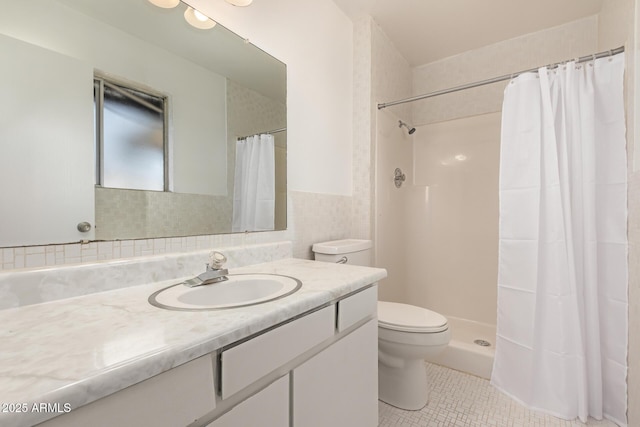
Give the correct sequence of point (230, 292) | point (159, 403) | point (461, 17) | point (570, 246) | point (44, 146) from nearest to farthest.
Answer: point (159, 403) → point (44, 146) → point (230, 292) → point (570, 246) → point (461, 17)

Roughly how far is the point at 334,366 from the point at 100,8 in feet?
4.28

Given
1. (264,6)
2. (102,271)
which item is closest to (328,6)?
(264,6)

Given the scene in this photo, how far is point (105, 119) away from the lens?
34.6 inches

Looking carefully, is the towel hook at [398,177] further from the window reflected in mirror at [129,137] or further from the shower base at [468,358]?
the window reflected in mirror at [129,137]

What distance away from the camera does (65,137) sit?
2.62 ft

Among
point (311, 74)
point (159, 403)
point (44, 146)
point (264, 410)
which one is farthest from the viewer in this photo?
point (311, 74)

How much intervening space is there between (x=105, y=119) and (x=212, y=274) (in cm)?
57

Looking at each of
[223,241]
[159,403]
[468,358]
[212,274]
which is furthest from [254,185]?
[468,358]

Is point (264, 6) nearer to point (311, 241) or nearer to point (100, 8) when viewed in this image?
point (100, 8)

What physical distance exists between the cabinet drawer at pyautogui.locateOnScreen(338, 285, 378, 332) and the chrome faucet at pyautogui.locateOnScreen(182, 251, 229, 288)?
1.34 ft

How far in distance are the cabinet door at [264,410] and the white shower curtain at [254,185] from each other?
0.70 metres

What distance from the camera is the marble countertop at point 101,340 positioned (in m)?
0.38

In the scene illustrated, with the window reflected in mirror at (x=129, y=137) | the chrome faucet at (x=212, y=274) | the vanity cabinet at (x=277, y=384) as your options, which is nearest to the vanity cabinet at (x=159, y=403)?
the vanity cabinet at (x=277, y=384)

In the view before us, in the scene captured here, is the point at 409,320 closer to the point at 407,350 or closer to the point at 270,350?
the point at 407,350
